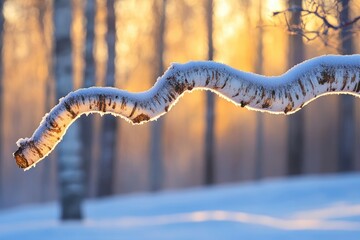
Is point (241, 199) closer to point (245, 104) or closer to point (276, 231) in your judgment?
point (276, 231)

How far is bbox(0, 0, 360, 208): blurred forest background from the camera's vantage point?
12.8 metres

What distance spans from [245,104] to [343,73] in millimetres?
889

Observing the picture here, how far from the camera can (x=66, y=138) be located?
41.3ft

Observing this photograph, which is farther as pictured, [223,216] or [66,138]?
[66,138]

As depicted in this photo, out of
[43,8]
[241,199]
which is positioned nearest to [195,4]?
[43,8]

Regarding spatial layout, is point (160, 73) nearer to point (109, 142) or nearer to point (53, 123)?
point (109, 142)

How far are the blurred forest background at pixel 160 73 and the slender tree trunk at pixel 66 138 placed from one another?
0.03m

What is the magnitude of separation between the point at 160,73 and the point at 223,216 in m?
14.5

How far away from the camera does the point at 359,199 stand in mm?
15297

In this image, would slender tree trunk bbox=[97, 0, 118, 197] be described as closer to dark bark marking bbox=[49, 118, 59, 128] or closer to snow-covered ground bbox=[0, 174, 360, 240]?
snow-covered ground bbox=[0, 174, 360, 240]

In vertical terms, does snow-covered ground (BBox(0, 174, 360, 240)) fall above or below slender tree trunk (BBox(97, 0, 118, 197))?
below

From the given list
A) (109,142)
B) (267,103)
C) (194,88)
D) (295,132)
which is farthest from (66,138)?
(295,132)

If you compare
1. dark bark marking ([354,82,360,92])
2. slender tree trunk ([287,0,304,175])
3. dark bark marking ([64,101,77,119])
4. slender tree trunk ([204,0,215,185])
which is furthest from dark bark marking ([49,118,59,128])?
slender tree trunk ([204,0,215,185])

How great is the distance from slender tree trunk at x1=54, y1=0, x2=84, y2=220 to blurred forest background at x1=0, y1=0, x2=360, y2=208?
0.09 feet
